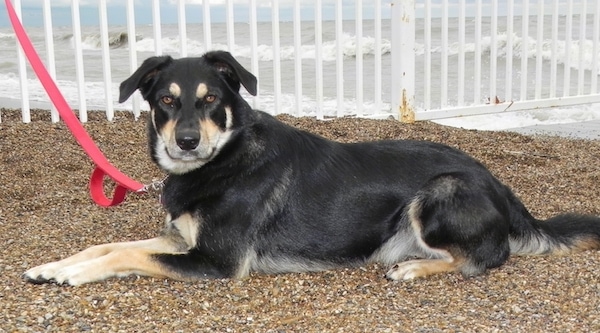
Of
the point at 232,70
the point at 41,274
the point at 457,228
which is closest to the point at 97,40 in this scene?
the point at 232,70

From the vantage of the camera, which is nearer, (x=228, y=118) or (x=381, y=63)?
(x=228, y=118)

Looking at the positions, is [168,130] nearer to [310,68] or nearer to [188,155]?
[188,155]

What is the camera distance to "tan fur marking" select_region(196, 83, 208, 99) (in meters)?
3.80

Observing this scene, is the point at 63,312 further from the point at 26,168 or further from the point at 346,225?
the point at 26,168

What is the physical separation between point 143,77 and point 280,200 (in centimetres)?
103

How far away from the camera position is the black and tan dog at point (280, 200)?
3.83 meters

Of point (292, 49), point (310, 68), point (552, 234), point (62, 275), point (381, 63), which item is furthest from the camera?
point (292, 49)

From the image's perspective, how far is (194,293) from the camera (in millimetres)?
3623

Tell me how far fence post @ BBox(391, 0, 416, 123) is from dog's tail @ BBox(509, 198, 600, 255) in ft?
14.3

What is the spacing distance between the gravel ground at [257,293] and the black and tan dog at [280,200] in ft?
0.37

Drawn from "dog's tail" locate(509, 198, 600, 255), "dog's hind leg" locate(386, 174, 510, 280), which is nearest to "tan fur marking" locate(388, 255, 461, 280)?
"dog's hind leg" locate(386, 174, 510, 280)

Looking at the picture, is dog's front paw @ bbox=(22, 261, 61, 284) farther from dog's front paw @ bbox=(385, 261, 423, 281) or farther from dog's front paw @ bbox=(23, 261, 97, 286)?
dog's front paw @ bbox=(385, 261, 423, 281)

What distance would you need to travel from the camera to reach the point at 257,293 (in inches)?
146

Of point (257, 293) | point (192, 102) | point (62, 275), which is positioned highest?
point (192, 102)
